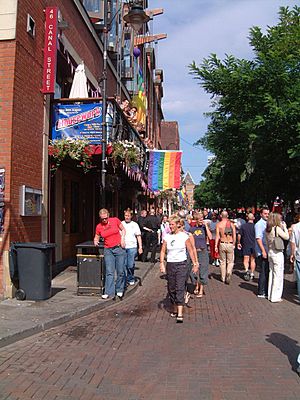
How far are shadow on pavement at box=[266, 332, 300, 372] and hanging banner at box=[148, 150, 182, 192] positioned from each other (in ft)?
42.4

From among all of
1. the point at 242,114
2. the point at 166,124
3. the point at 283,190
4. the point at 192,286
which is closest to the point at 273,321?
the point at 192,286

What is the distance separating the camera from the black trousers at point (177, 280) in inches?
294

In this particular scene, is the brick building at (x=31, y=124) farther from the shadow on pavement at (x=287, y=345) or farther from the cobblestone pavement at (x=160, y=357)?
the shadow on pavement at (x=287, y=345)

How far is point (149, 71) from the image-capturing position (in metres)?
38.3

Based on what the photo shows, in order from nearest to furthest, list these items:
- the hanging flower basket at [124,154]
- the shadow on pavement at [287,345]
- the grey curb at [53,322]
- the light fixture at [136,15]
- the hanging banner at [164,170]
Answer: the shadow on pavement at [287,345], the grey curb at [53,322], the light fixture at [136,15], the hanging flower basket at [124,154], the hanging banner at [164,170]

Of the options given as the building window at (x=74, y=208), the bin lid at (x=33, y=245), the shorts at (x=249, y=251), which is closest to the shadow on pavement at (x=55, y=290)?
the bin lid at (x=33, y=245)

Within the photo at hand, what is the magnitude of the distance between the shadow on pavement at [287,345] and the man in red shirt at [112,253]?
341 centimetres

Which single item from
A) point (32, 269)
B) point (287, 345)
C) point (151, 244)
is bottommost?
point (287, 345)

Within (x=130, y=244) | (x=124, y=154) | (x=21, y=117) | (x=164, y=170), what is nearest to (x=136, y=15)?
(x=124, y=154)

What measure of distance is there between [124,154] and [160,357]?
6687mm

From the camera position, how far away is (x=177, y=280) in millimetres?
7516

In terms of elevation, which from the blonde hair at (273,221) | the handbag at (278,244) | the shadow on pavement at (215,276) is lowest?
the shadow on pavement at (215,276)

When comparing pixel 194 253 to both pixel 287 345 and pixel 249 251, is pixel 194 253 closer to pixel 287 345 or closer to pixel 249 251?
pixel 287 345

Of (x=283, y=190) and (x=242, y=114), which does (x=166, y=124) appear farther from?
(x=242, y=114)
